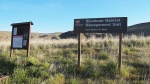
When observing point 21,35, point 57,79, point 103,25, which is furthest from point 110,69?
point 21,35

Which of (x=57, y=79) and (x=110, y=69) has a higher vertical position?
(x=110, y=69)

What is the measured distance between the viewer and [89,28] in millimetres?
10414

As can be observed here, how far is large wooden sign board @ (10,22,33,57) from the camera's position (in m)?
12.9

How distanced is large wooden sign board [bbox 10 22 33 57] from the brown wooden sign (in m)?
3.38

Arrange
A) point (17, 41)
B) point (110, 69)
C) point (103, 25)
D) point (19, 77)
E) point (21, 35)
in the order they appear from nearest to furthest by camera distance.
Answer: point (19, 77) → point (110, 69) → point (103, 25) → point (21, 35) → point (17, 41)

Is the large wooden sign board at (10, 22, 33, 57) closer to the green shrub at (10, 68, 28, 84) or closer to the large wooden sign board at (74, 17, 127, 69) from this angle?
the large wooden sign board at (74, 17, 127, 69)

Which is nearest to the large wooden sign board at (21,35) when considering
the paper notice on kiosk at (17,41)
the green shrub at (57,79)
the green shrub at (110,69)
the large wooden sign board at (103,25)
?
the paper notice on kiosk at (17,41)

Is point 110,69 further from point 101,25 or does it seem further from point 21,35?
point 21,35

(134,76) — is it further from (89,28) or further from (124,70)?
(89,28)

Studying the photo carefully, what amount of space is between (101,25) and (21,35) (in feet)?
17.3

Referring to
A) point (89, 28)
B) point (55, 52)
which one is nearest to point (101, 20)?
point (89, 28)

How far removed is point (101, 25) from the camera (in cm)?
1012

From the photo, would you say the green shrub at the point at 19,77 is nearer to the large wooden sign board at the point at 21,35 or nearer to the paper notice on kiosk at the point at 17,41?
the large wooden sign board at the point at 21,35

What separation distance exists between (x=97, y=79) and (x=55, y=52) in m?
6.96
